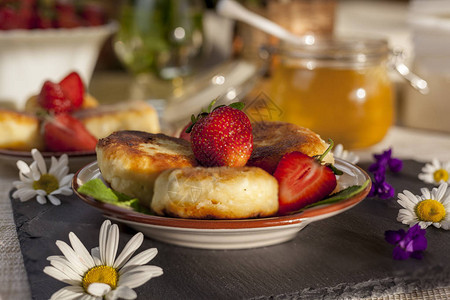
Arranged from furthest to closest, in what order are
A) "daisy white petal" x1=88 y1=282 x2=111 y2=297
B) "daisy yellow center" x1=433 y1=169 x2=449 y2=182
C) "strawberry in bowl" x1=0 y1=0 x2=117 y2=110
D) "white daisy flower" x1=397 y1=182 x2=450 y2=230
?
"strawberry in bowl" x1=0 y1=0 x2=117 y2=110
"daisy yellow center" x1=433 y1=169 x2=449 y2=182
"white daisy flower" x1=397 y1=182 x2=450 y2=230
"daisy white petal" x1=88 y1=282 x2=111 y2=297

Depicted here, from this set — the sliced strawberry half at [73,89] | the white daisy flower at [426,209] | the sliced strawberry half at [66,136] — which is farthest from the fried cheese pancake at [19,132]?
the white daisy flower at [426,209]

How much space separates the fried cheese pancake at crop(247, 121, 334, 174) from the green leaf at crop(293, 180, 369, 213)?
72mm

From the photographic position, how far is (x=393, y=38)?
227cm

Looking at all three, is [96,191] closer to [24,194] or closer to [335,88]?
[24,194]

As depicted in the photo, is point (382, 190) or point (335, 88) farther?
point (335, 88)

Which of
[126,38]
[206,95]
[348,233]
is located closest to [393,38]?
[206,95]

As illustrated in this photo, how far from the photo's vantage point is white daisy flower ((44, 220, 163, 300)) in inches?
27.2

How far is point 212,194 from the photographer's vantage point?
0.75 metres

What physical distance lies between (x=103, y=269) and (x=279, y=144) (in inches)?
12.6

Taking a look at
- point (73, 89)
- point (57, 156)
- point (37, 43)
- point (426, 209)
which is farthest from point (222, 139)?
point (37, 43)

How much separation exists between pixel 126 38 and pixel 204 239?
1597 mm

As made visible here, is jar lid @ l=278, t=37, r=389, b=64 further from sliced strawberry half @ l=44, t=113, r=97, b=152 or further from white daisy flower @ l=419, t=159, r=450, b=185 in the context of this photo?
sliced strawberry half @ l=44, t=113, r=97, b=152

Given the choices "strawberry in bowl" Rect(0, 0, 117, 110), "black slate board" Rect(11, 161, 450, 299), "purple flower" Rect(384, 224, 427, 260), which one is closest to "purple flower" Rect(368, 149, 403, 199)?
"black slate board" Rect(11, 161, 450, 299)

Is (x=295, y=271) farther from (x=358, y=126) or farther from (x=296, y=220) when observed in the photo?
(x=358, y=126)
